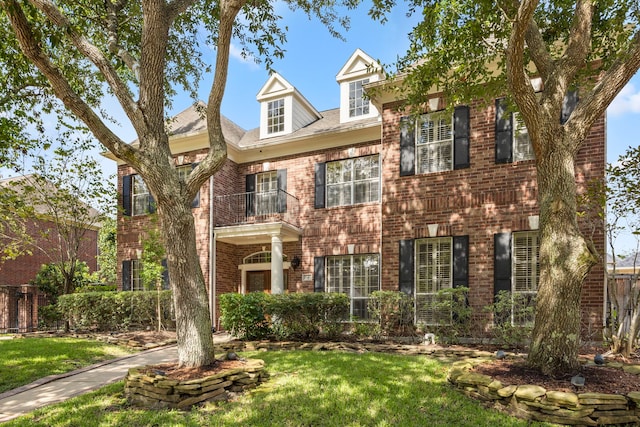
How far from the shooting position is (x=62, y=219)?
43.1 feet

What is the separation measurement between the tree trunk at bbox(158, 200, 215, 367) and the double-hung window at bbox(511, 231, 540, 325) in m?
6.40

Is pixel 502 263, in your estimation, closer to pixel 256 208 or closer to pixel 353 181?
pixel 353 181

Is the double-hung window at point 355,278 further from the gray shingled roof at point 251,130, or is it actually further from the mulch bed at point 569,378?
the mulch bed at point 569,378

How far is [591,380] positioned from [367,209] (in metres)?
7.28

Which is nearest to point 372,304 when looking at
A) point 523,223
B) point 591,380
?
point 523,223

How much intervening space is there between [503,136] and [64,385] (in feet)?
32.4

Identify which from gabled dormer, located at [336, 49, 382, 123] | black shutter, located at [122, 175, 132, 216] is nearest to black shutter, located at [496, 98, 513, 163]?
gabled dormer, located at [336, 49, 382, 123]

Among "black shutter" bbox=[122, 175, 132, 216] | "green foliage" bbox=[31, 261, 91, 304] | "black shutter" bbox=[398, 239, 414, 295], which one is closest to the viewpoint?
"black shutter" bbox=[398, 239, 414, 295]

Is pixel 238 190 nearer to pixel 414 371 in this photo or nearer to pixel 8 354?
pixel 8 354

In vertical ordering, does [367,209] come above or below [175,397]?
above

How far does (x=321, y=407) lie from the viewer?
4.75 metres

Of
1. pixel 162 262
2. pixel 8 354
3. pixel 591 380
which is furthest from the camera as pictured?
pixel 162 262

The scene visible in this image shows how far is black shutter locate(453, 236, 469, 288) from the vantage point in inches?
365

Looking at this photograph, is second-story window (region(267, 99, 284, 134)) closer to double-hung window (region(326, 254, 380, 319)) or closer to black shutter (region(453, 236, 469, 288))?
double-hung window (region(326, 254, 380, 319))
